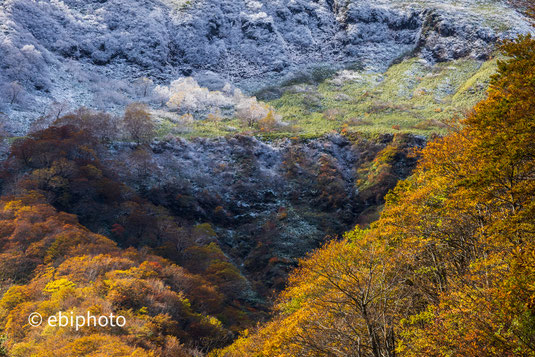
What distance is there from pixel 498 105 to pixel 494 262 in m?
5.41

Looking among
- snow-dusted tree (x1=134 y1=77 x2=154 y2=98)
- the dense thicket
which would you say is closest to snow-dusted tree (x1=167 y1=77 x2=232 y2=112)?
snow-dusted tree (x1=134 y1=77 x2=154 y2=98)

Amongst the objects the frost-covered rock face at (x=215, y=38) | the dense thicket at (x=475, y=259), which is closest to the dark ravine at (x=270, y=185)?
the dense thicket at (x=475, y=259)

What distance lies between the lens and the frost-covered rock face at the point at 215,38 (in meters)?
91.3

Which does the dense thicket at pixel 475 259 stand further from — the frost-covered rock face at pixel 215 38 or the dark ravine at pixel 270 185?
the frost-covered rock face at pixel 215 38

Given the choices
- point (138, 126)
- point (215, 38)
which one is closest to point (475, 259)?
point (138, 126)

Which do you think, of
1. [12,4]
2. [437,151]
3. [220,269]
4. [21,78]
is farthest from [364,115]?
[12,4]

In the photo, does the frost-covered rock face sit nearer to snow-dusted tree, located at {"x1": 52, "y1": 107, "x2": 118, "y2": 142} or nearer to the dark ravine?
snow-dusted tree, located at {"x1": 52, "y1": 107, "x2": 118, "y2": 142}
